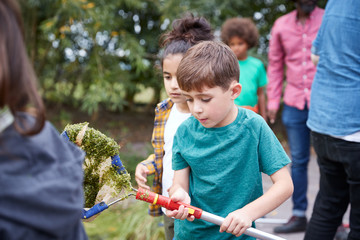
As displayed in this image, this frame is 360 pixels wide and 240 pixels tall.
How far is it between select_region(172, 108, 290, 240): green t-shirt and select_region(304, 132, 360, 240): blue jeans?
0.84 m

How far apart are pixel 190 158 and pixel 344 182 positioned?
1.29 m

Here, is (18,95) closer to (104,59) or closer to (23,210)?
(23,210)

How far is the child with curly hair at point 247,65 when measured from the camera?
3412mm

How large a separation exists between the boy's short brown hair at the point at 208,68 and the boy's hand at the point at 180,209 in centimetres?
43

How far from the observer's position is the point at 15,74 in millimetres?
1020

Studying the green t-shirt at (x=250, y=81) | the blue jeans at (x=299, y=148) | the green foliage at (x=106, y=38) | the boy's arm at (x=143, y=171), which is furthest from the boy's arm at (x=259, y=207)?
the green foliage at (x=106, y=38)

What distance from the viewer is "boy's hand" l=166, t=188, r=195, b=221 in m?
1.69

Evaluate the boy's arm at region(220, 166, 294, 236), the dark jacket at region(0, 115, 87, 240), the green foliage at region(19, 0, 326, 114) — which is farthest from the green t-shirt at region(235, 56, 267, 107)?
the green foliage at region(19, 0, 326, 114)

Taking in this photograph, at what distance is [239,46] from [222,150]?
2086 millimetres

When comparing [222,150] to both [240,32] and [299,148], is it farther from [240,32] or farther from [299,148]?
[240,32]

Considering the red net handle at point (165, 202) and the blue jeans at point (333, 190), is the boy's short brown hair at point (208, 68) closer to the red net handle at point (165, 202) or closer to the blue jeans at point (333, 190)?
the red net handle at point (165, 202)

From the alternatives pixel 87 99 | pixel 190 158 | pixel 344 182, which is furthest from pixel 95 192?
pixel 87 99

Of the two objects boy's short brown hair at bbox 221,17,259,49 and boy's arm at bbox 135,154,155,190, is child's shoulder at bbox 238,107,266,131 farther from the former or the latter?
boy's short brown hair at bbox 221,17,259,49

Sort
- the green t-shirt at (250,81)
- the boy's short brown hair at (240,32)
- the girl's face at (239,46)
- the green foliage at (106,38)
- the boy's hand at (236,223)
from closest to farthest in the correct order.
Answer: the boy's hand at (236,223), the green t-shirt at (250,81), the girl's face at (239,46), the boy's short brown hair at (240,32), the green foliage at (106,38)
